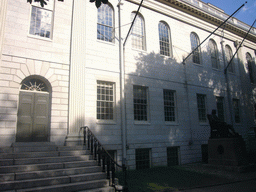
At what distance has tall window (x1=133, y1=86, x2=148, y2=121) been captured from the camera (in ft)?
42.5

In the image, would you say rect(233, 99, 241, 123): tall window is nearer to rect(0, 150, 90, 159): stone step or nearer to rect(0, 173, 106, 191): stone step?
rect(0, 150, 90, 159): stone step

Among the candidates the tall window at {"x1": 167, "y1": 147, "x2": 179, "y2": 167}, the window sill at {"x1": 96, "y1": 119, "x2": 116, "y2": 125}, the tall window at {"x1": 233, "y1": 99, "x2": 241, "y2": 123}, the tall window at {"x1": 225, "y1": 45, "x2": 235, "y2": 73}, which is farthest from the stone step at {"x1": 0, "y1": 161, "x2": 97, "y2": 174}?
the tall window at {"x1": 225, "y1": 45, "x2": 235, "y2": 73}

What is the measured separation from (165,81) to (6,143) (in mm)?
10443

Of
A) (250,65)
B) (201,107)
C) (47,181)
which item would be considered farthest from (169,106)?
(250,65)

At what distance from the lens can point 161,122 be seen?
1360 centimetres

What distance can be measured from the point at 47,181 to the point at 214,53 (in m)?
17.9

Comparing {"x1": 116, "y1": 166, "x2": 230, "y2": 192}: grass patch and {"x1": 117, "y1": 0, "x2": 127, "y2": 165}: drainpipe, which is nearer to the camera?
{"x1": 116, "y1": 166, "x2": 230, "y2": 192}: grass patch

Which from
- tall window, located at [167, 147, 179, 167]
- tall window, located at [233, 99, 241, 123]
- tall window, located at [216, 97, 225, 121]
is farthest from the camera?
tall window, located at [233, 99, 241, 123]

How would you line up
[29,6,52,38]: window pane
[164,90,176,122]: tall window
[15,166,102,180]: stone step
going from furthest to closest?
[164,90,176,122]: tall window, [29,6,52,38]: window pane, [15,166,102,180]: stone step

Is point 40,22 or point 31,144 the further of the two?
point 40,22

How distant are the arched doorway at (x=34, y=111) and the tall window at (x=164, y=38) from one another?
9057 mm

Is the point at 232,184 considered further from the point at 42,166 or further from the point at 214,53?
the point at 214,53

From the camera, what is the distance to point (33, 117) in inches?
374

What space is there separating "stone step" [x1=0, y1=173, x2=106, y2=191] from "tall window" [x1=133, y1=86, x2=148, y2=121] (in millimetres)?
5954
